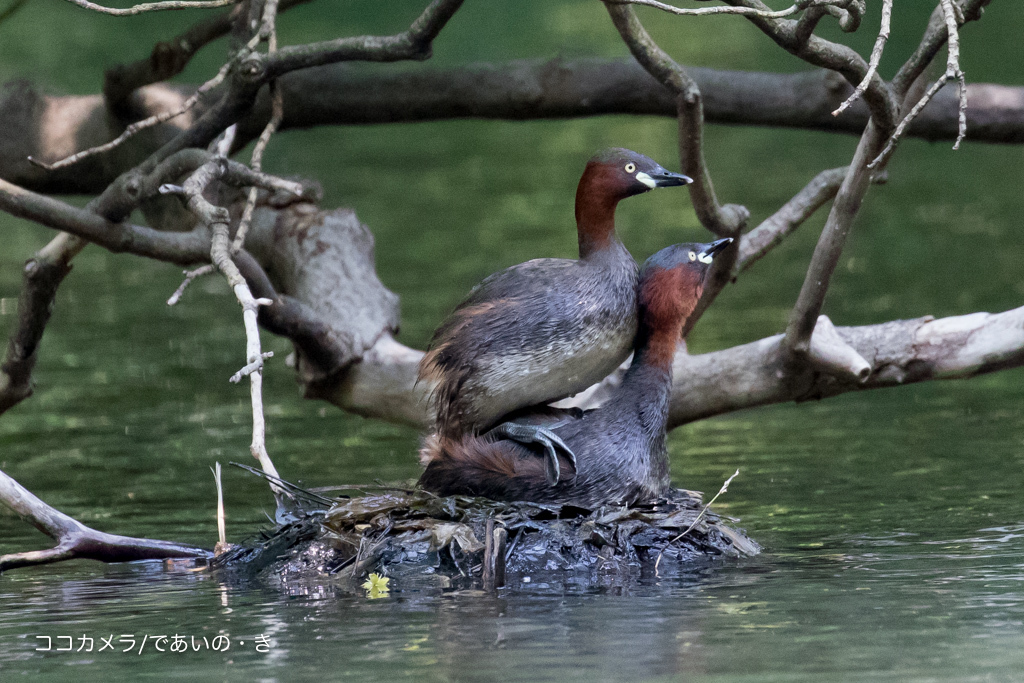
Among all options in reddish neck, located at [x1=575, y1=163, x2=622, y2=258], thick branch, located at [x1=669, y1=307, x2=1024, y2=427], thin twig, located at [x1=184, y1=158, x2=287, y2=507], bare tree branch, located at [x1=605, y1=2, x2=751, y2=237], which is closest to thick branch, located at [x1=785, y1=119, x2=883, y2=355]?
thick branch, located at [x1=669, y1=307, x2=1024, y2=427]

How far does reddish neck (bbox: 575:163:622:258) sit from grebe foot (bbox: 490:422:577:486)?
596 mm

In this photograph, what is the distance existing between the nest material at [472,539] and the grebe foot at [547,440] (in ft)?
0.40

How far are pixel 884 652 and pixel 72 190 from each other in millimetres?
5221

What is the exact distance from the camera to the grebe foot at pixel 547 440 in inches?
177

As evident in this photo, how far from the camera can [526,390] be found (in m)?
4.63

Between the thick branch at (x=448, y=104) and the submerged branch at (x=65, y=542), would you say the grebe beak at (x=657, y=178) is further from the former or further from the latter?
the thick branch at (x=448, y=104)

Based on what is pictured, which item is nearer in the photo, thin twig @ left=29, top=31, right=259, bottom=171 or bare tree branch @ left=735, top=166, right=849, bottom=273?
thin twig @ left=29, top=31, right=259, bottom=171

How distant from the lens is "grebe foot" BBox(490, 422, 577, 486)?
4.50 m

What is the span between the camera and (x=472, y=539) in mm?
4328

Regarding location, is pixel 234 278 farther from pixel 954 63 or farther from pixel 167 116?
pixel 954 63

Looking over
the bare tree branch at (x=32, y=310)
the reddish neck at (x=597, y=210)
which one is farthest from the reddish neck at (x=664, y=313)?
the bare tree branch at (x=32, y=310)

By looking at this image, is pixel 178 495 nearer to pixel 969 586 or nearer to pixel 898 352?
pixel 898 352

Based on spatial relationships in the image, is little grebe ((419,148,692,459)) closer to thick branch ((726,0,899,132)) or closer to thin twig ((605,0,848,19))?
thick branch ((726,0,899,132))

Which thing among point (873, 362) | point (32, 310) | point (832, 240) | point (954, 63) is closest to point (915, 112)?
point (954, 63)
